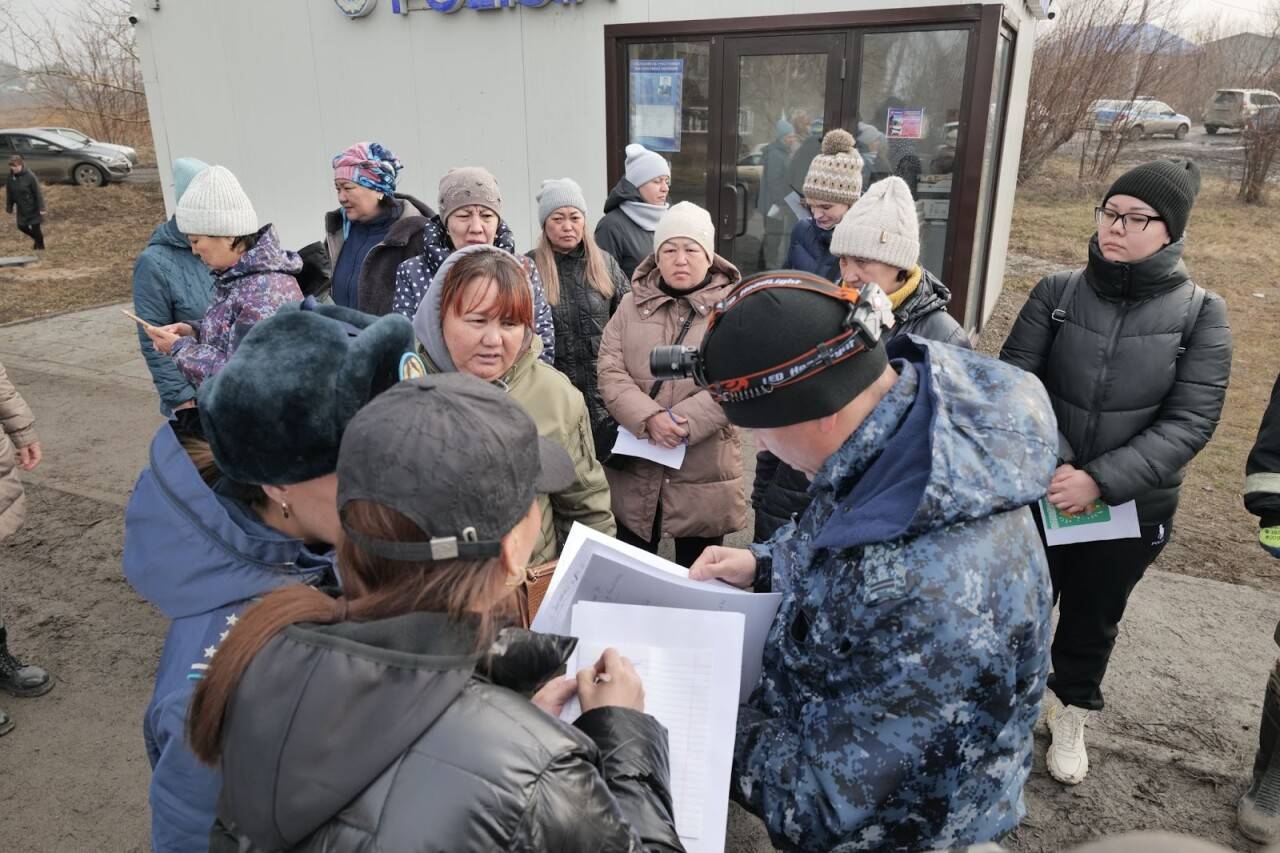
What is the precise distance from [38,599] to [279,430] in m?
3.66

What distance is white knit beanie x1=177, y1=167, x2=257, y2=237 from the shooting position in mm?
3516

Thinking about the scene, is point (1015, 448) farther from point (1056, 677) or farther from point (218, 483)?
point (1056, 677)

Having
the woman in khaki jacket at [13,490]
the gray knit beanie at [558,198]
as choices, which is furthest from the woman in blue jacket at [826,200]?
the woman in khaki jacket at [13,490]

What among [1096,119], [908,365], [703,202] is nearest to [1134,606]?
[908,365]

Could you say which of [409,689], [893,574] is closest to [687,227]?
[893,574]

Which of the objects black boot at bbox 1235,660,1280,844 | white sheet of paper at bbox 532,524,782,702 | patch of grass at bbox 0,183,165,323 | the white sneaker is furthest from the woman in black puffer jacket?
patch of grass at bbox 0,183,165,323

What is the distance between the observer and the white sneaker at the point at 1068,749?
115 inches

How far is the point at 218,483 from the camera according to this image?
1.60 m

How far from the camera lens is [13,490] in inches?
128

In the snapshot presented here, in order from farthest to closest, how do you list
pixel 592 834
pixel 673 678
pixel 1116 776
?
1. pixel 1116 776
2. pixel 673 678
3. pixel 592 834

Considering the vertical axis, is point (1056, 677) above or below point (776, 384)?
below

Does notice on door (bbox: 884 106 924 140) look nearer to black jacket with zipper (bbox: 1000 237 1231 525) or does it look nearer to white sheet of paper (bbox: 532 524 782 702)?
black jacket with zipper (bbox: 1000 237 1231 525)

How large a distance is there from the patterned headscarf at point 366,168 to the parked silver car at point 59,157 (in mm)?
22332

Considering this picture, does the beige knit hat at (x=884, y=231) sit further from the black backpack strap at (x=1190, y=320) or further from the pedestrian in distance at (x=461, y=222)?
the pedestrian in distance at (x=461, y=222)
